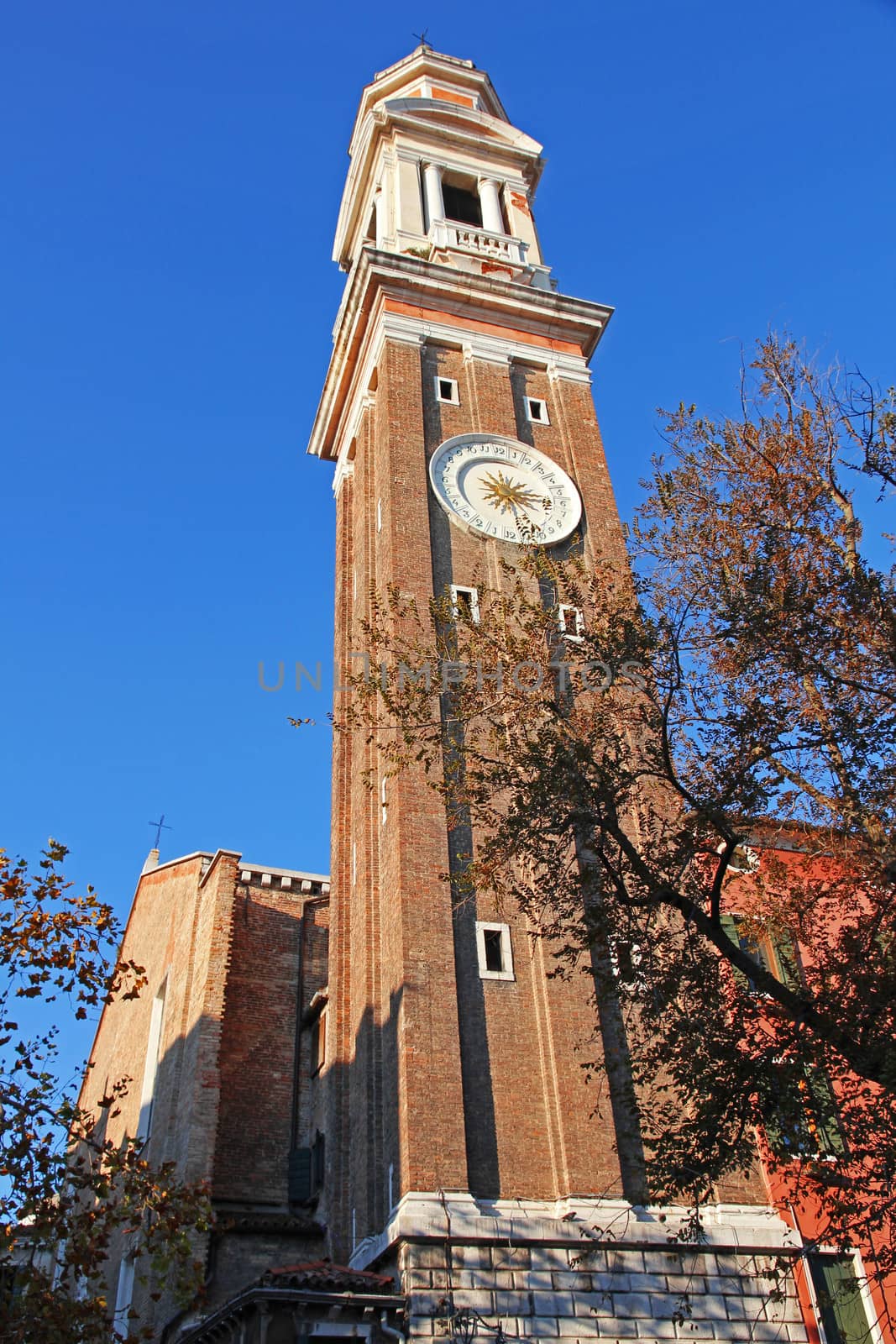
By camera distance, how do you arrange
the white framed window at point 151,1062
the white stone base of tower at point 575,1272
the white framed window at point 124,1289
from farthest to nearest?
the white framed window at point 151,1062 → the white framed window at point 124,1289 → the white stone base of tower at point 575,1272

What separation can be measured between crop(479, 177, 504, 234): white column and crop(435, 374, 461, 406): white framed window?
271 inches

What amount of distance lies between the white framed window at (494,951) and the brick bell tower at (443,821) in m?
0.04

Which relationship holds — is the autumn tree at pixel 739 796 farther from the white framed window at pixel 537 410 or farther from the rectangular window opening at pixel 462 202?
the rectangular window opening at pixel 462 202

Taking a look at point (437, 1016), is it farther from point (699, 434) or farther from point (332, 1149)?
point (699, 434)

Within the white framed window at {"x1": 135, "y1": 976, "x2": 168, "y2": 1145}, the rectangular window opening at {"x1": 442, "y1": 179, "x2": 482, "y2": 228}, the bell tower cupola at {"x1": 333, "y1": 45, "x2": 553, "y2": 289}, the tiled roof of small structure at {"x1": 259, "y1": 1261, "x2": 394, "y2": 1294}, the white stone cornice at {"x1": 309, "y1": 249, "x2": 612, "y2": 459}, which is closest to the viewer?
the tiled roof of small structure at {"x1": 259, "y1": 1261, "x2": 394, "y2": 1294}

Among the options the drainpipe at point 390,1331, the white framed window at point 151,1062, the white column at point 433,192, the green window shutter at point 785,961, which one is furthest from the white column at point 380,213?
the drainpipe at point 390,1331

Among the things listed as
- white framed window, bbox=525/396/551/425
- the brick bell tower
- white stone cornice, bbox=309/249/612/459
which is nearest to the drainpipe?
the brick bell tower

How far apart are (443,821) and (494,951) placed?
2.33 meters

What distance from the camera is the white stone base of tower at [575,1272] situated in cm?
1603

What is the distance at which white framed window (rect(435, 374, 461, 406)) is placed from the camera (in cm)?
2842

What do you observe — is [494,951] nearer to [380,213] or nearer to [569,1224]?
[569,1224]

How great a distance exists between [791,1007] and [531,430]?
18964 millimetres

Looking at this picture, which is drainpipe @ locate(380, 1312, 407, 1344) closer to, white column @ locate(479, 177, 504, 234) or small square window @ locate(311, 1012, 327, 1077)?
small square window @ locate(311, 1012, 327, 1077)

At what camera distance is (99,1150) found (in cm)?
1314
